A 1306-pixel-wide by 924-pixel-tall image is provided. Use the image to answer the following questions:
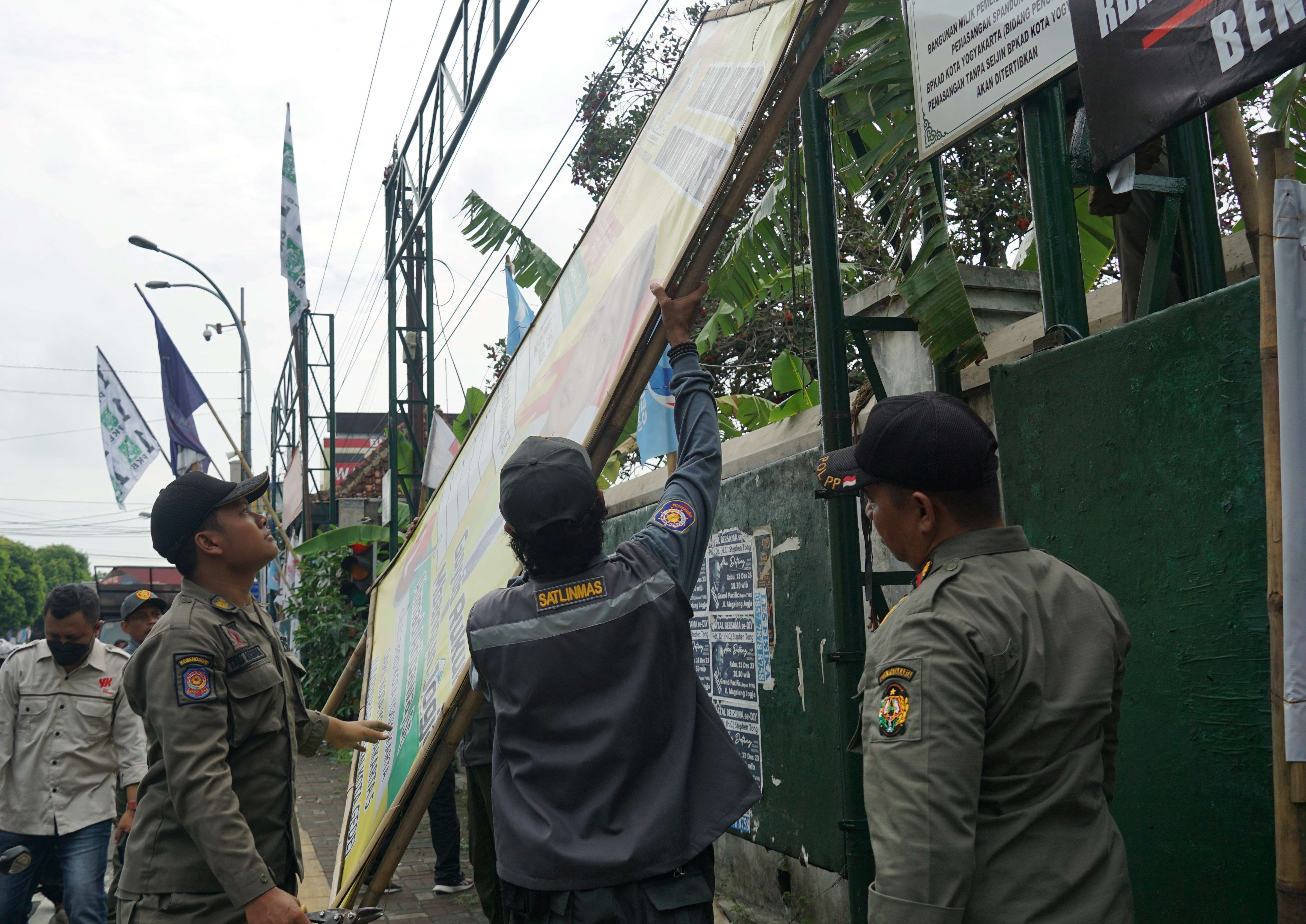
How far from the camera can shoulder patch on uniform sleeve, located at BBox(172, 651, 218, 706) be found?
8.52 ft

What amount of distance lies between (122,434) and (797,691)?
50.5ft

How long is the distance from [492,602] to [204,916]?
1133mm

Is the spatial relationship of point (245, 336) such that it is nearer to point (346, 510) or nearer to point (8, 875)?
point (346, 510)

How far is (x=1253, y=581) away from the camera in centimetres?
252

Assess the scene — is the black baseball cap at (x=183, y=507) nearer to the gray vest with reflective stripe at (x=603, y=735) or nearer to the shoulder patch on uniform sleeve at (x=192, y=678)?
the shoulder patch on uniform sleeve at (x=192, y=678)

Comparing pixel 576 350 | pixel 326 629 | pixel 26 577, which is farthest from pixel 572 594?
pixel 26 577

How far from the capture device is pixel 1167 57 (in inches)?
111

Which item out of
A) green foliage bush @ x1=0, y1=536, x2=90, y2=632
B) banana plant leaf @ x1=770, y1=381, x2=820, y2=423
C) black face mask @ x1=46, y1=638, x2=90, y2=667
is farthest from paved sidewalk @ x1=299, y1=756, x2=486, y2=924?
green foliage bush @ x1=0, y1=536, x2=90, y2=632

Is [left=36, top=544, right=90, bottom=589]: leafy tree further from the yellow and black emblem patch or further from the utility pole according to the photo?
the yellow and black emblem patch

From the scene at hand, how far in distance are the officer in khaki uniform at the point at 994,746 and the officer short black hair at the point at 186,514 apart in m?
2.14

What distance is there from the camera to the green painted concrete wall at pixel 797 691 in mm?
4879

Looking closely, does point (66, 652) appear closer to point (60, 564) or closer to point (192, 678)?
point (192, 678)

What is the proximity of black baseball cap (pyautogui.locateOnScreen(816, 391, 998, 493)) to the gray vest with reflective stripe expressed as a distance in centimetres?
69

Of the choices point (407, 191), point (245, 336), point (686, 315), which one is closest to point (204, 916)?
point (686, 315)
